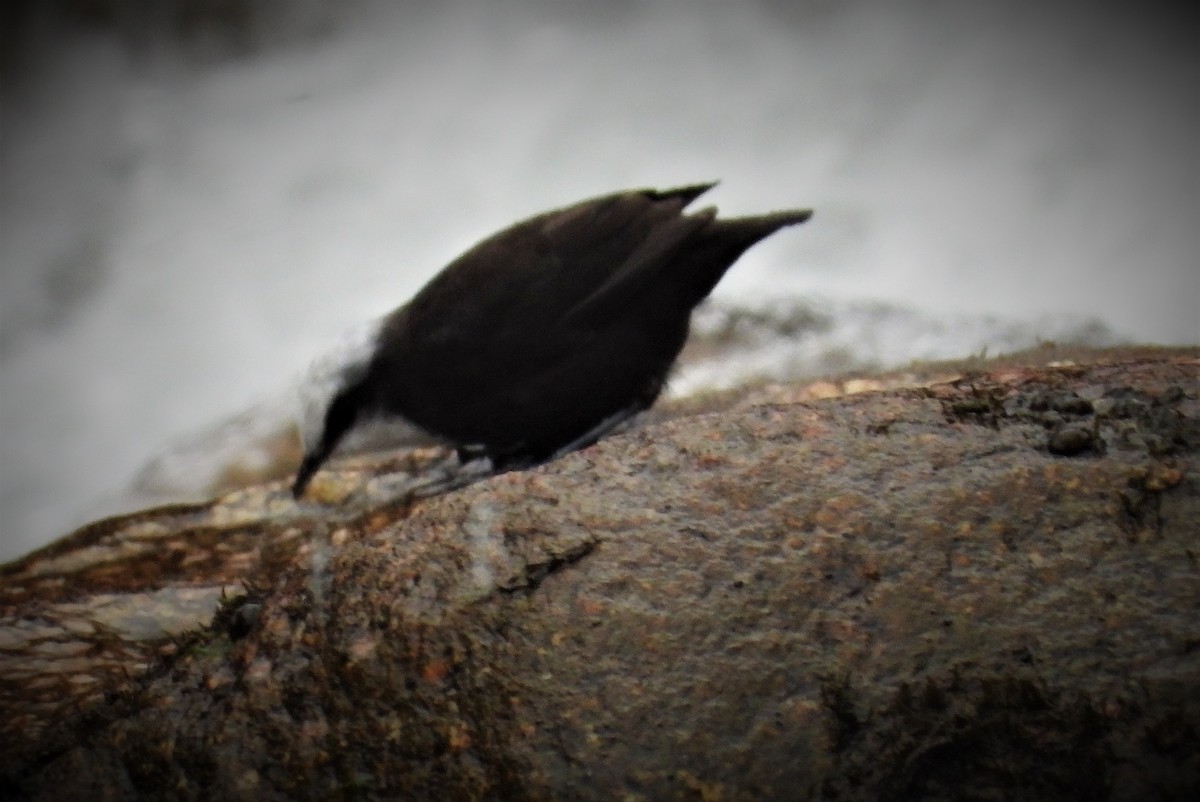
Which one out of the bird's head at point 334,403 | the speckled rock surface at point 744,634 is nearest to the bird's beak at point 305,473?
the bird's head at point 334,403

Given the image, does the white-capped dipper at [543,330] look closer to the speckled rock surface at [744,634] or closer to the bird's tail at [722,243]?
the bird's tail at [722,243]

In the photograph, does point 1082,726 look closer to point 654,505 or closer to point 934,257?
point 654,505

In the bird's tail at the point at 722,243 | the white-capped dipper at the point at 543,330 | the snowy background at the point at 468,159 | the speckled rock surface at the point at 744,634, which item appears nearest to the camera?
the speckled rock surface at the point at 744,634

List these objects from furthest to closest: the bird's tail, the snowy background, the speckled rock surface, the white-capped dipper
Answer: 1. the snowy background
2. the bird's tail
3. the white-capped dipper
4. the speckled rock surface

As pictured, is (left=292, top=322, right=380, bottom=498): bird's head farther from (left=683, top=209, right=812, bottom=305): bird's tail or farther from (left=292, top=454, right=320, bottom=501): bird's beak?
(left=683, top=209, right=812, bottom=305): bird's tail

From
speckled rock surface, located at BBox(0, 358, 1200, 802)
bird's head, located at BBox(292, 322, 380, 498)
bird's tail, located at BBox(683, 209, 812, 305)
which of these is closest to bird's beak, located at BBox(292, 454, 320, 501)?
bird's head, located at BBox(292, 322, 380, 498)

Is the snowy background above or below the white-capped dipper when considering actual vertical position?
above
